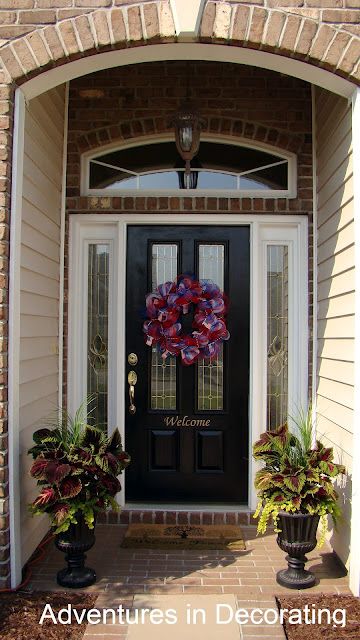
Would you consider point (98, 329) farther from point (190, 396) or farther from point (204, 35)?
point (204, 35)

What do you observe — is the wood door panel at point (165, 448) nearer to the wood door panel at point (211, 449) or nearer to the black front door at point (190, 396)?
the black front door at point (190, 396)

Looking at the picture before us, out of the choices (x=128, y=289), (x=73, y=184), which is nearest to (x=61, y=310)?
(x=128, y=289)

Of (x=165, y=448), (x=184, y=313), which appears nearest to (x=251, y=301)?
(x=184, y=313)

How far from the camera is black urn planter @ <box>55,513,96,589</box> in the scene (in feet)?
9.12

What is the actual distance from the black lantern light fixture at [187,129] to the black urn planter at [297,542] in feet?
7.59

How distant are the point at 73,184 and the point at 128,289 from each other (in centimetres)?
82

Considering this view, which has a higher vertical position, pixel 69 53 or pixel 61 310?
pixel 69 53

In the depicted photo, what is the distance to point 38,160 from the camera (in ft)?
10.5

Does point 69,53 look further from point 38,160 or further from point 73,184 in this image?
point 73,184

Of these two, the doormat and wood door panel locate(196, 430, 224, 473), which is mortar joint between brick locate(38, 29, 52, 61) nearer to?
wood door panel locate(196, 430, 224, 473)

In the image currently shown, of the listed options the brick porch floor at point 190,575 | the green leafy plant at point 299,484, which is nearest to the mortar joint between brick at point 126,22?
the green leafy plant at point 299,484

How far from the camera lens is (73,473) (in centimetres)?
266

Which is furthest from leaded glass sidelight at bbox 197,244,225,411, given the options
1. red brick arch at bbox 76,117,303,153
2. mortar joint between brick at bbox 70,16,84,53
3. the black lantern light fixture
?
mortar joint between brick at bbox 70,16,84,53

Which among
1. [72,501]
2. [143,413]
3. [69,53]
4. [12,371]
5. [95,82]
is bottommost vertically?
[72,501]
